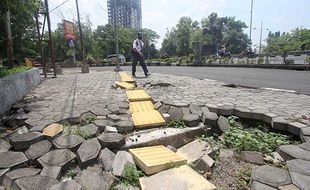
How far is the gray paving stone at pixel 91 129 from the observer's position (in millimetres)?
3449

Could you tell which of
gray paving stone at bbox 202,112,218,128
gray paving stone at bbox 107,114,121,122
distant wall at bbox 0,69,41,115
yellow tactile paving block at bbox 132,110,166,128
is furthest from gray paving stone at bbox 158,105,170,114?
distant wall at bbox 0,69,41,115

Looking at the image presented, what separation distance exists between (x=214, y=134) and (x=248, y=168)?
116 cm

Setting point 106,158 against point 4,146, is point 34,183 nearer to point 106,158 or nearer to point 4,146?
point 106,158

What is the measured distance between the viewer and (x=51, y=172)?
8.69ft

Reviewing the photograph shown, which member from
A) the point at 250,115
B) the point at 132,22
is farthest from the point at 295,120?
the point at 132,22

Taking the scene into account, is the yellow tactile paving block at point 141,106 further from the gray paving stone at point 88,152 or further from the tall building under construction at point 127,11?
the tall building under construction at point 127,11

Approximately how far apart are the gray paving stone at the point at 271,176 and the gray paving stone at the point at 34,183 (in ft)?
6.44

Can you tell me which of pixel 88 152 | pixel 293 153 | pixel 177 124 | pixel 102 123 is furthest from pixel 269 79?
pixel 88 152

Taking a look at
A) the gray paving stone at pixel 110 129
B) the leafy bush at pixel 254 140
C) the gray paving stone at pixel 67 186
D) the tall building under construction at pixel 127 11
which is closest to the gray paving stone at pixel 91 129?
the gray paving stone at pixel 110 129

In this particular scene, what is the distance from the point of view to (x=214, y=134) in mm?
4023

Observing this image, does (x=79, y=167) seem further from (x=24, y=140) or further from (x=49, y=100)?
(x=49, y=100)

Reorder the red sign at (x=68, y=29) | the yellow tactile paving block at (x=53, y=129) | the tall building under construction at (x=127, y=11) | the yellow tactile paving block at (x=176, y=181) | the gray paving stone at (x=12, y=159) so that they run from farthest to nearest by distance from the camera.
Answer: the tall building under construction at (x=127, y=11)
the red sign at (x=68, y=29)
the yellow tactile paving block at (x=53, y=129)
the gray paving stone at (x=12, y=159)
the yellow tactile paving block at (x=176, y=181)

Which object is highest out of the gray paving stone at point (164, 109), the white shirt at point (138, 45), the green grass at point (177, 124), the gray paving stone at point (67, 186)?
the white shirt at point (138, 45)

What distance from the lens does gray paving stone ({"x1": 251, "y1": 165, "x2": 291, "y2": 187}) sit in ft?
7.88
